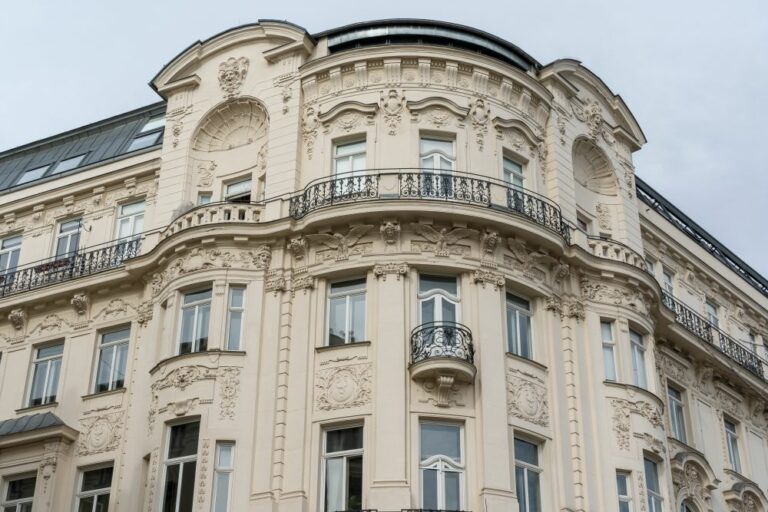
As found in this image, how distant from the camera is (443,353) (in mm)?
25078

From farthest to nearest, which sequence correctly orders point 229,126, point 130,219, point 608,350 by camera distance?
point 130,219 < point 229,126 < point 608,350

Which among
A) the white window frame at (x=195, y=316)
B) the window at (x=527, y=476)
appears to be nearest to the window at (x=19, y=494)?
the white window frame at (x=195, y=316)

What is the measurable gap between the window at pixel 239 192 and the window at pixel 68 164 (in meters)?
7.02

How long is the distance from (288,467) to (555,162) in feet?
35.8

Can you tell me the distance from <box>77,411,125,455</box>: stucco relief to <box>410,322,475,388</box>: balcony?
7.82 metres

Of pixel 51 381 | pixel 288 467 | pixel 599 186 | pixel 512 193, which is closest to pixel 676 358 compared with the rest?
pixel 599 186

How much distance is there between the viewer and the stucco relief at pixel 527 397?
25750mm

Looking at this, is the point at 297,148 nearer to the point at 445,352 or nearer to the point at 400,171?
the point at 400,171

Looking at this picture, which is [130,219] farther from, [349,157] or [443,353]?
[443,353]

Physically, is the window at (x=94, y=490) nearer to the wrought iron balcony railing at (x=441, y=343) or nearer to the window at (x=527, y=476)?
the wrought iron balcony railing at (x=441, y=343)

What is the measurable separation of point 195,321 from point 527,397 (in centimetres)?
789

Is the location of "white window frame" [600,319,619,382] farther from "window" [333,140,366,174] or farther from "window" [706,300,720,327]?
"window" [706,300,720,327]

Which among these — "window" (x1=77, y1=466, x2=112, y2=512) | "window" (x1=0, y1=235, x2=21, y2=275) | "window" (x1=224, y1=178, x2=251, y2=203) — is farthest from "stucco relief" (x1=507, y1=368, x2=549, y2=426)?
"window" (x1=0, y1=235, x2=21, y2=275)

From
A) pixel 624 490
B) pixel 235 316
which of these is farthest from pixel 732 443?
pixel 235 316
